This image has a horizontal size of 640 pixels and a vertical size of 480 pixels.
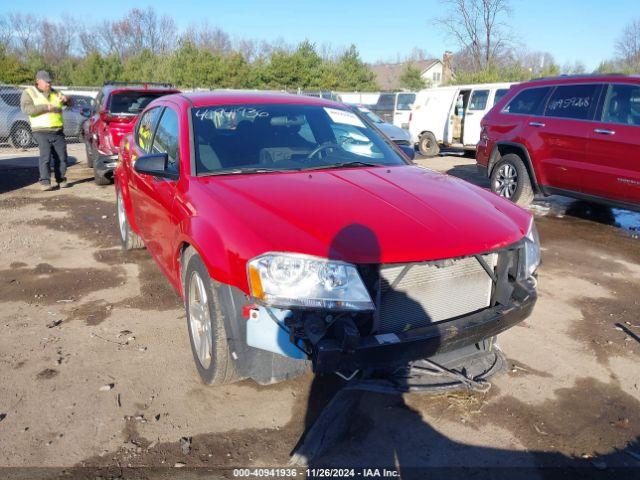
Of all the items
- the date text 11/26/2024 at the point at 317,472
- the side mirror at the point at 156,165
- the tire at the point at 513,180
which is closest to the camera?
the date text 11/26/2024 at the point at 317,472

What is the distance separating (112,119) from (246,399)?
24.1 ft

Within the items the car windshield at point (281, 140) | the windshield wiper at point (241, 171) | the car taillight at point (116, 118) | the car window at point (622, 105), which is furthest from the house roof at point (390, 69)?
the windshield wiper at point (241, 171)

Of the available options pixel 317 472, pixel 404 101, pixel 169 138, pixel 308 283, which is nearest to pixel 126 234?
pixel 169 138

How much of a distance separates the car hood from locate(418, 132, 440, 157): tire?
12077mm

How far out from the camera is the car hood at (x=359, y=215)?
2.58 m

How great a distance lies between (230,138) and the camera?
369 centimetres

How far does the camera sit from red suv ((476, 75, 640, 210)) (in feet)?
20.6

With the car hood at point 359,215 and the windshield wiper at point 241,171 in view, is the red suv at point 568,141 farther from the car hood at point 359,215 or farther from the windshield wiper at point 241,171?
the windshield wiper at point 241,171

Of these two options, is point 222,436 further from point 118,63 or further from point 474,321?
point 118,63

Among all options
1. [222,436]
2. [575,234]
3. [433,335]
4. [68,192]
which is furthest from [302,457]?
[68,192]

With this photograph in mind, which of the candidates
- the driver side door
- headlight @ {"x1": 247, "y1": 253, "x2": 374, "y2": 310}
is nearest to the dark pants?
the driver side door

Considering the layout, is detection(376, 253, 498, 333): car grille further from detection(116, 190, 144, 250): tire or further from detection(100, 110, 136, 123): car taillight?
detection(100, 110, 136, 123): car taillight

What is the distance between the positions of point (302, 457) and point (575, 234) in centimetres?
550

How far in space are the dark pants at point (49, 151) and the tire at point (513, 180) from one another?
718 cm
